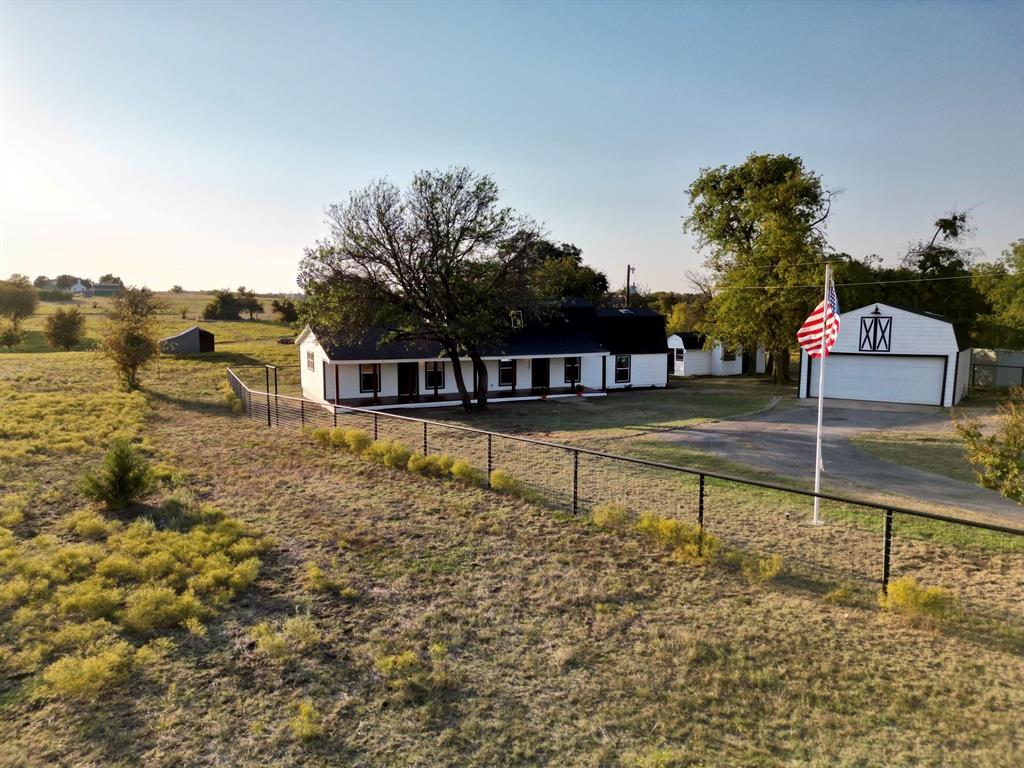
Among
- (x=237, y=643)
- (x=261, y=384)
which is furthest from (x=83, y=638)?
(x=261, y=384)

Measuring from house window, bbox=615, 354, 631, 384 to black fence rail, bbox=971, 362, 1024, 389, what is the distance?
69.6ft

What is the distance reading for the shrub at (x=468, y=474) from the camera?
12453 mm

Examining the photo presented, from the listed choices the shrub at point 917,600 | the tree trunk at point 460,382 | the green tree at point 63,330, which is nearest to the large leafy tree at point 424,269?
the tree trunk at point 460,382

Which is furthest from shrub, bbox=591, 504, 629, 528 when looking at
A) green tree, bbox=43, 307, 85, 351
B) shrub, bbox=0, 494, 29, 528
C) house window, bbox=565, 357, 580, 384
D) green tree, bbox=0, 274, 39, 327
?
green tree, bbox=0, 274, 39, 327

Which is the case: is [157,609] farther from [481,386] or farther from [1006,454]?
[481,386]

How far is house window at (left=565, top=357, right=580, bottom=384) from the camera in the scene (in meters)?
31.4

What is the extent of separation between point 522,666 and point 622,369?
94.7 ft

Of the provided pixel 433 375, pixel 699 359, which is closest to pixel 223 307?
pixel 433 375

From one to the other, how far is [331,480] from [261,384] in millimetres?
23924

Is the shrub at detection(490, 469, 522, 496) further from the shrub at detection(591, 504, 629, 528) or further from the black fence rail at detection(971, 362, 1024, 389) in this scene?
the black fence rail at detection(971, 362, 1024, 389)

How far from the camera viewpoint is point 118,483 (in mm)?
10945

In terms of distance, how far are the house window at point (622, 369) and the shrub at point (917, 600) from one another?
88.5ft

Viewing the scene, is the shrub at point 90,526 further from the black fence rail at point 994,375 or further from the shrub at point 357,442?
the black fence rail at point 994,375

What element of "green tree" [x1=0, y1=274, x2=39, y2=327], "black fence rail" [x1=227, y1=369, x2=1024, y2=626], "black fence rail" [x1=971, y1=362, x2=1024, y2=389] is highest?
"green tree" [x1=0, y1=274, x2=39, y2=327]
